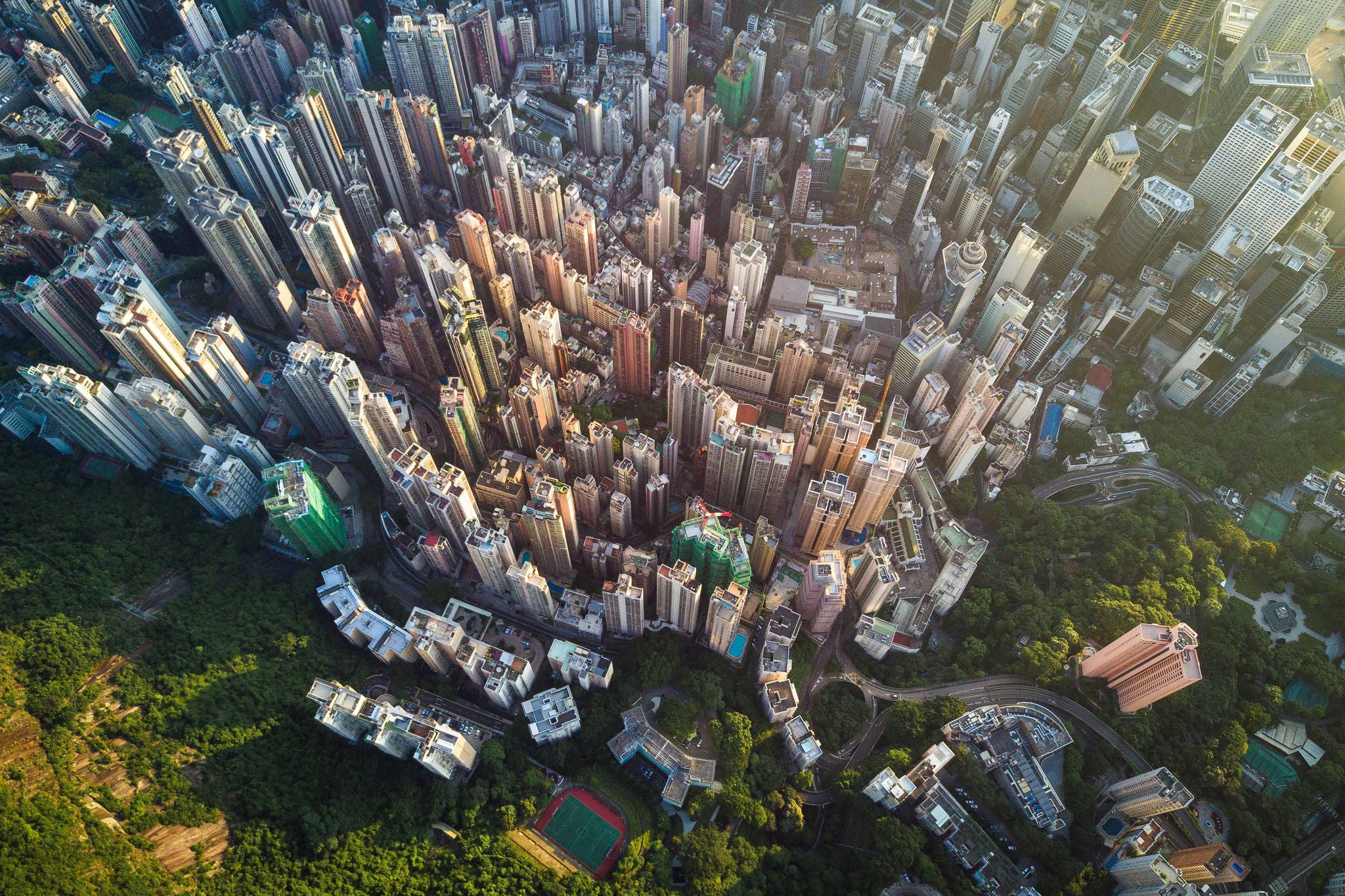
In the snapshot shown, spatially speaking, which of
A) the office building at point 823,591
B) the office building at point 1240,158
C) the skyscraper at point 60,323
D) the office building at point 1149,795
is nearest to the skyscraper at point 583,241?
the office building at point 823,591

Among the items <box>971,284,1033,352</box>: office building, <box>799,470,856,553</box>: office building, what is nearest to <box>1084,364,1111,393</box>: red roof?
<box>971,284,1033,352</box>: office building

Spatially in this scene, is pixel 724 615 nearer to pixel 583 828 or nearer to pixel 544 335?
pixel 583 828

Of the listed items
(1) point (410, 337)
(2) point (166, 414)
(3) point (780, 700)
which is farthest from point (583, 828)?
(2) point (166, 414)

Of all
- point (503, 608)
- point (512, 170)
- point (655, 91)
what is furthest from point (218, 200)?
point (655, 91)

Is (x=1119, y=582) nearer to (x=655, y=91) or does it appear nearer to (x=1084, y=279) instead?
(x=1084, y=279)

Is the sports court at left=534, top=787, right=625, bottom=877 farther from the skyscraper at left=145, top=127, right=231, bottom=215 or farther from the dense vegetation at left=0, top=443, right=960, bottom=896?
the skyscraper at left=145, top=127, right=231, bottom=215
